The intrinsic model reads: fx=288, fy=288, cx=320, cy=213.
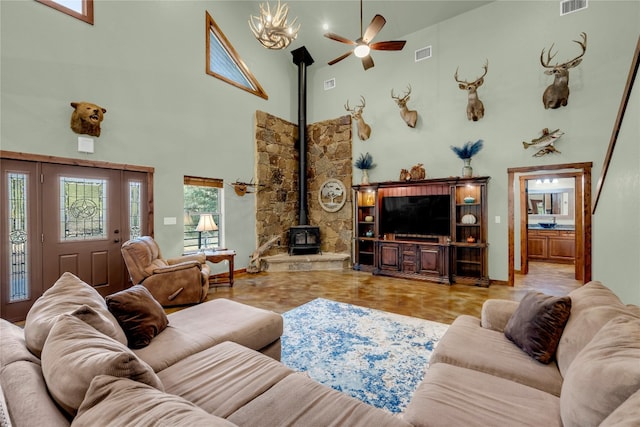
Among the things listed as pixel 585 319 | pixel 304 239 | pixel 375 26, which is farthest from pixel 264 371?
pixel 304 239

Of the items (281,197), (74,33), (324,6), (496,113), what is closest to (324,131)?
(281,197)

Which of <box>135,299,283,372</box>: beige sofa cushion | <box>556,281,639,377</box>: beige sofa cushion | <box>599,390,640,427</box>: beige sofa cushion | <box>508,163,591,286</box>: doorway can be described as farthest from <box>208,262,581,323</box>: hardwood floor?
<box>599,390,640,427</box>: beige sofa cushion

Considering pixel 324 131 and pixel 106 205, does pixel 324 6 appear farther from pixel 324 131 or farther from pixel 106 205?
pixel 106 205

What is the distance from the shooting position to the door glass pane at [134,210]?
465 centimetres

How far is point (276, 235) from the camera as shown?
704cm

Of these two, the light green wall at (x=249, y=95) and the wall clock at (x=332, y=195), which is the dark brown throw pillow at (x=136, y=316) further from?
the wall clock at (x=332, y=195)

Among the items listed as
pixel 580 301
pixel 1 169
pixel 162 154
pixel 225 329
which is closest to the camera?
pixel 580 301

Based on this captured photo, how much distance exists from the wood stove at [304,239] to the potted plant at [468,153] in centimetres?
350

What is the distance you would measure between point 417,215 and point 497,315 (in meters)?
3.92

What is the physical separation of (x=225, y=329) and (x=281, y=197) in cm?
519

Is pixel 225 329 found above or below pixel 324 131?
below

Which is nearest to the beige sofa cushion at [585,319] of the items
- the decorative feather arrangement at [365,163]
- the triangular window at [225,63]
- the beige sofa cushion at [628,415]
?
the beige sofa cushion at [628,415]

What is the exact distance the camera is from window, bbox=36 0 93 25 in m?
3.87

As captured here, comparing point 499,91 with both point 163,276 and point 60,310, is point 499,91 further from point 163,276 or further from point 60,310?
point 60,310
